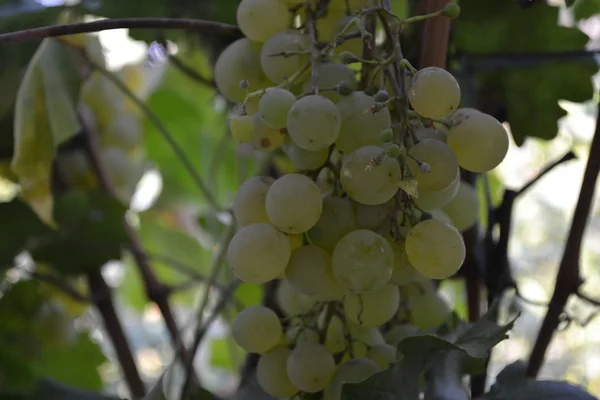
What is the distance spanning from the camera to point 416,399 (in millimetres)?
292

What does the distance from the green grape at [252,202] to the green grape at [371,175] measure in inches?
1.7

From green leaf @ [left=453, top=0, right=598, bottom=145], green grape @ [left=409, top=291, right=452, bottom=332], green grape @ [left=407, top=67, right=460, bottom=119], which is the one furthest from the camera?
green leaf @ [left=453, top=0, right=598, bottom=145]

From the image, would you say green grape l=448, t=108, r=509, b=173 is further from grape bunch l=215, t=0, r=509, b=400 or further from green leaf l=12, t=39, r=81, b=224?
green leaf l=12, t=39, r=81, b=224

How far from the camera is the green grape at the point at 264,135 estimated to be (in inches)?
11.8

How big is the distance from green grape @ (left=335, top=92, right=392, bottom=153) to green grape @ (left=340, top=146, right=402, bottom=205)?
1cm

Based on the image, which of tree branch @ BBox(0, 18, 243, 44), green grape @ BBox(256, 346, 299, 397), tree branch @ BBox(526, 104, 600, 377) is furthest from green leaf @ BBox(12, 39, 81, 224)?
tree branch @ BBox(526, 104, 600, 377)

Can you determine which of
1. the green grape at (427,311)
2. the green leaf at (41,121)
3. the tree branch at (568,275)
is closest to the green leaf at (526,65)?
the tree branch at (568,275)

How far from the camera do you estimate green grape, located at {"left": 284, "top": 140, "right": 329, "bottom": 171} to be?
0.95 ft

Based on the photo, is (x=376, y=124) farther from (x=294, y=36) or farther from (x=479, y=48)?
(x=479, y=48)

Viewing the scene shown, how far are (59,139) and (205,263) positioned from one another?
1.62ft

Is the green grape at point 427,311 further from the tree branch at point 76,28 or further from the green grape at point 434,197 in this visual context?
the tree branch at point 76,28

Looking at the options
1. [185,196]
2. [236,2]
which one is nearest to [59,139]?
[236,2]

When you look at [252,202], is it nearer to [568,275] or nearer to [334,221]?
[334,221]

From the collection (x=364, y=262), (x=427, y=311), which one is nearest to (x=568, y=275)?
(x=427, y=311)
